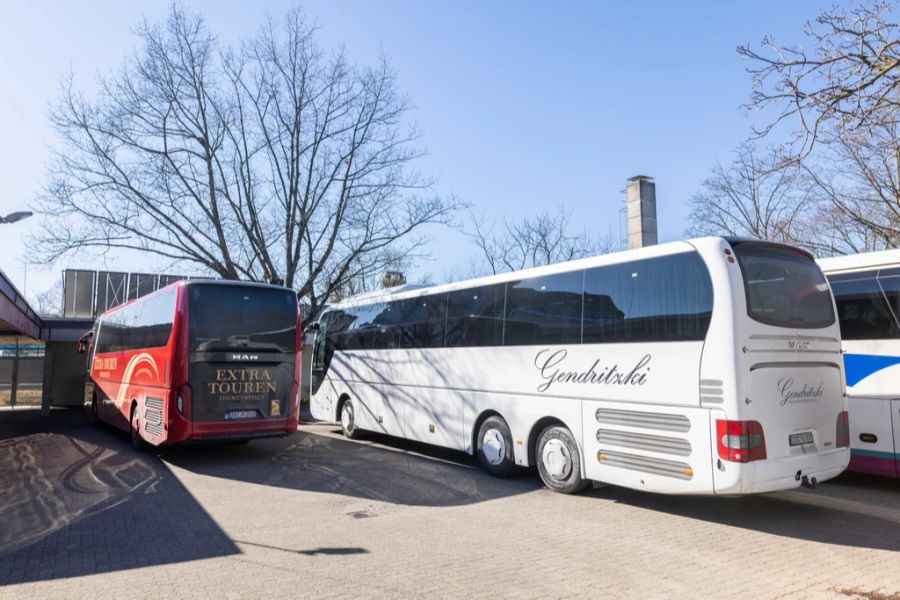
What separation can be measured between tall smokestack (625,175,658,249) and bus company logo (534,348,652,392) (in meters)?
10.3

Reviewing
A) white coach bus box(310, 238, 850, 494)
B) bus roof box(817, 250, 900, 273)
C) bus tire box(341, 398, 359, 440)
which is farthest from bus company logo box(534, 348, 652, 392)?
bus tire box(341, 398, 359, 440)

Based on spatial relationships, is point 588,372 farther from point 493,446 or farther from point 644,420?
point 493,446

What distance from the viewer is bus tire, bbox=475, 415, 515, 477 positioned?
9.98 metres

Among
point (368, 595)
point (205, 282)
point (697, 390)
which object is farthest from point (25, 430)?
point (697, 390)

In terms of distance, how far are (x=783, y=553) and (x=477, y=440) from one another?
5.30m

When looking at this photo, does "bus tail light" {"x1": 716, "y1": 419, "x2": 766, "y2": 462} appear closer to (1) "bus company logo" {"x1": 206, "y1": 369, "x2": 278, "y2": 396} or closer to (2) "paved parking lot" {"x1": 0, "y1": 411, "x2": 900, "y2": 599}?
(2) "paved parking lot" {"x1": 0, "y1": 411, "x2": 900, "y2": 599}

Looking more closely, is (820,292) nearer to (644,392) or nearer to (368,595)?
(644,392)

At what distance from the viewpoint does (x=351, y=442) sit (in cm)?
1474

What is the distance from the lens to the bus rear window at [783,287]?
22.8ft

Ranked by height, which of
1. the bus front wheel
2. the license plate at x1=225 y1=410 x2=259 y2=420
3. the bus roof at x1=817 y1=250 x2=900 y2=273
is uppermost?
the bus roof at x1=817 y1=250 x2=900 y2=273

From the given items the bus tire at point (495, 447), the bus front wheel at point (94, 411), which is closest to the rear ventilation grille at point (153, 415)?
the bus tire at point (495, 447)

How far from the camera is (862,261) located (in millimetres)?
9703

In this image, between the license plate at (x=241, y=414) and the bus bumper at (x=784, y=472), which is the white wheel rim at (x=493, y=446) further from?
the license plate at (x=241, y=414)

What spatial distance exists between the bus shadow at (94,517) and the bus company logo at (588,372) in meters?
4.62
